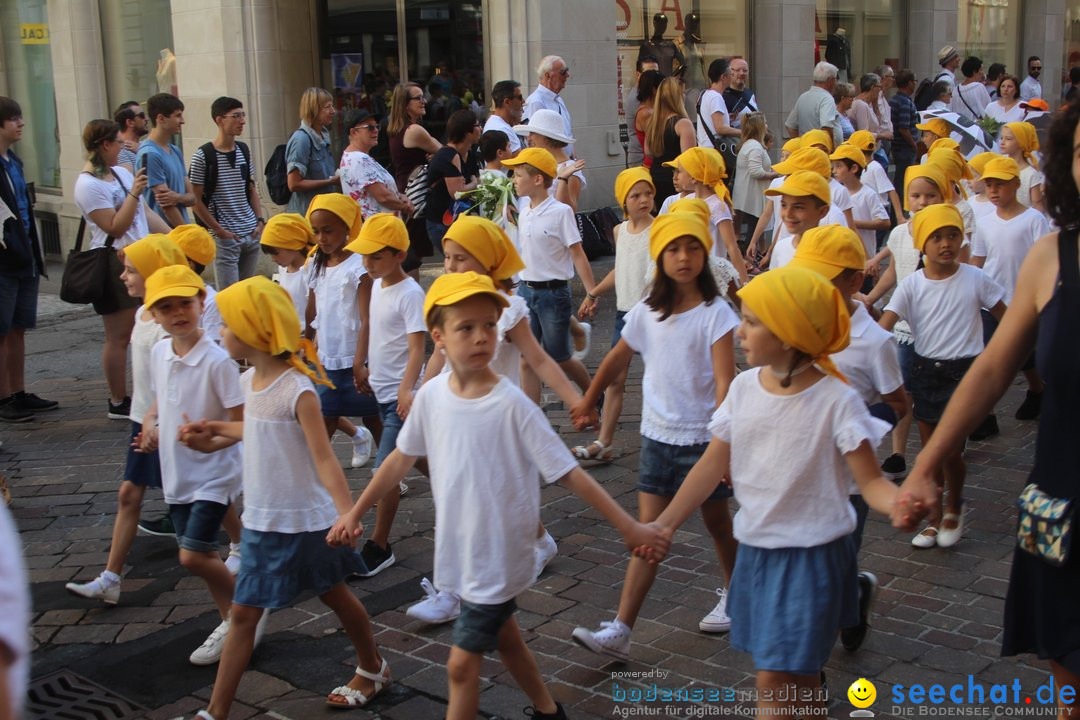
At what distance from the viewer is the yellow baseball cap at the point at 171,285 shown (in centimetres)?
490

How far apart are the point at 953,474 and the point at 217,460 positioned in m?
3.43

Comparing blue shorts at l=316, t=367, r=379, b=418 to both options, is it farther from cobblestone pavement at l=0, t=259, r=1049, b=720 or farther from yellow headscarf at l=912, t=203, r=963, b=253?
yellow headscarf at l=912, t=203, r=963, b=253

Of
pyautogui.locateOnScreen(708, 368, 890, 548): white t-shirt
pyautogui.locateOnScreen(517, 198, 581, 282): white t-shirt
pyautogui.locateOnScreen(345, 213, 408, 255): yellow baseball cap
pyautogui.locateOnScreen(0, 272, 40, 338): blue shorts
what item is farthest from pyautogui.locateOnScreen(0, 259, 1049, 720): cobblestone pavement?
pyautogui.locateOnScreen(0, 272, 40, 338): blue shorts

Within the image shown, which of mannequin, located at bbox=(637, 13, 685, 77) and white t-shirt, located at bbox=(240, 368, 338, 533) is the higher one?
mannequin, located at bbox=(637, 13, 685, 77)

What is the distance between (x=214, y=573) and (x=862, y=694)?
2.56 m

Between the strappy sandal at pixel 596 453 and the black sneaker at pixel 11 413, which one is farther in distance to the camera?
the black sneaker at pixel 11 413

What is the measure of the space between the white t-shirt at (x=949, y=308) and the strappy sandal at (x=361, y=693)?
3304 millimetres

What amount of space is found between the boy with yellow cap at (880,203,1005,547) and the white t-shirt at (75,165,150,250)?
5496mm

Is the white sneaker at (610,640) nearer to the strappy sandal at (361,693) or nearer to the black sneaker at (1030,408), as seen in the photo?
the strappy sandal at (361,693)

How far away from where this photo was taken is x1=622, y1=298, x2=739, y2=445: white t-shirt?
4777 millimetres

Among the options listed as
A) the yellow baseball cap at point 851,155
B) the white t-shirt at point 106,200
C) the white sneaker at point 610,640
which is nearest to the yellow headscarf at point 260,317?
the white sneaker at point 610,640

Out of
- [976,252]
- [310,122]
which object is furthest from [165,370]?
[310,122]

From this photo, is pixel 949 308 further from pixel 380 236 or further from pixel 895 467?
pixel 380 236

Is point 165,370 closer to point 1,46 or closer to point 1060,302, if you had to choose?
point 1060,302
